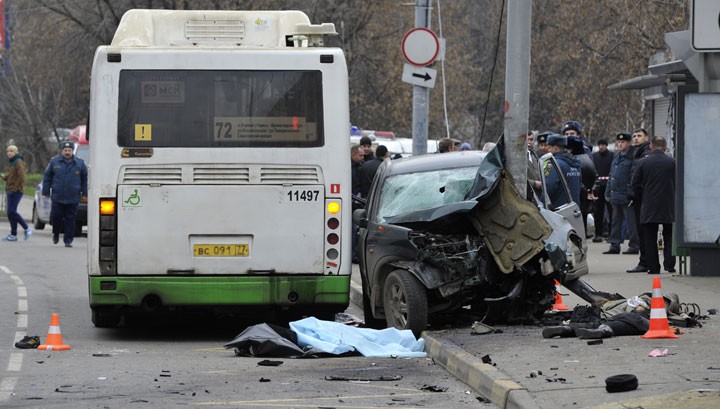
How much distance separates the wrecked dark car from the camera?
473 inches

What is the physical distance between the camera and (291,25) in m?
13.4

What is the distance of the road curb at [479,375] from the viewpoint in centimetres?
858

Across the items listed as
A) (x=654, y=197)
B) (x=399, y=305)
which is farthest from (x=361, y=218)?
(x=654, y=197)

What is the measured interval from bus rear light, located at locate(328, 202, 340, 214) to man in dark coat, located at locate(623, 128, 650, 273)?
6.80 m

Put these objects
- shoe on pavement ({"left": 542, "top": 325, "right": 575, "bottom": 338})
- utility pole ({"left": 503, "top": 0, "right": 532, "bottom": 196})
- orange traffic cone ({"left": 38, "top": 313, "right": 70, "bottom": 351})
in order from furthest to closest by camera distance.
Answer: utility pole ({"left": 503, "top": 0, "right": 532, "bottom": 196}) → orange traffic cone ({"left": 38, "top": 313, "right": 70, "bottom": 351}) → shoe on pavement ({"left": 542, "top": 325, "right": 575, "bottom": 338})

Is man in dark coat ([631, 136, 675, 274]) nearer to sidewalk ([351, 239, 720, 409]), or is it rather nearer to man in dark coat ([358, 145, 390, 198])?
man in dark coat ([358, 145, 390, 198])

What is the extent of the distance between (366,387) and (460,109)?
46252 millimetres

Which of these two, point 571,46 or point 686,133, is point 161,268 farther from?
point 571,46

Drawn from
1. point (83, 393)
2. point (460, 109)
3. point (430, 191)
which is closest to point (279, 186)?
point (430, 191)

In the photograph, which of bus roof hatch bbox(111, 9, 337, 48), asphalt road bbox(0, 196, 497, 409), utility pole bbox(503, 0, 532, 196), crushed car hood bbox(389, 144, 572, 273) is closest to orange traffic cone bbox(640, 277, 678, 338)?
crushed car hood bbox(389, 144, 572, 273)

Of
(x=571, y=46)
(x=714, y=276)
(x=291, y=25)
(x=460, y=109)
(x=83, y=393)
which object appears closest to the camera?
(x=83, y=393)

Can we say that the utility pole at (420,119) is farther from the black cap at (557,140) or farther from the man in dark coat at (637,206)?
the man in dark coat at (637,206)

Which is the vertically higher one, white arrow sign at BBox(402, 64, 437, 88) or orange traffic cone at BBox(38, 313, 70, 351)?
white arrow sign at BBox(402, 64, 437, 88)

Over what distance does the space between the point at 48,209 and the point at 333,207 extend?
1998cm
